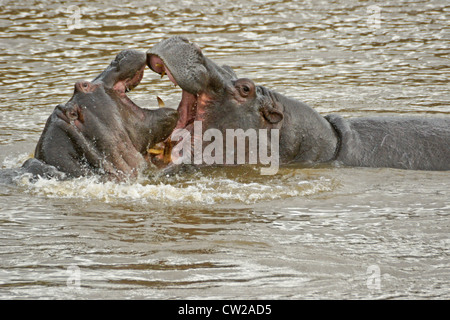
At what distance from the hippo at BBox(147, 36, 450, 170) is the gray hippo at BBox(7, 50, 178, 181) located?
0.26 m

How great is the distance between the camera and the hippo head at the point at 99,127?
6.76 metres

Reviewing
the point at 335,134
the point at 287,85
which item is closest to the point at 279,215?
the point at 335,134

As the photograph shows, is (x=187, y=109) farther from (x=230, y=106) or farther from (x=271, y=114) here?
(x=271, y=114)

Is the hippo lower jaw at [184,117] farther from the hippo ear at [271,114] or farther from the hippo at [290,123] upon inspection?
the hippo ear at [271,114]

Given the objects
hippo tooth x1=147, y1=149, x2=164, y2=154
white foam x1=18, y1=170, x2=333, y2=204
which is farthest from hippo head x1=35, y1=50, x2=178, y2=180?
hippo tooth x1=147, y1=149, x2=164, y2=154

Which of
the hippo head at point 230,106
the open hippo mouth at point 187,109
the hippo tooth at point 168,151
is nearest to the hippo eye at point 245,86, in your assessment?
the hippo head at point 230,106

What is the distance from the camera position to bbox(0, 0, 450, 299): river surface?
5.27 meters

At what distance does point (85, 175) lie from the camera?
682 centimetres

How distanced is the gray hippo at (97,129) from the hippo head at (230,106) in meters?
0.25

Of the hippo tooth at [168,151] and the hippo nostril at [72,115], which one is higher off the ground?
the hippo nostril at [72,115]

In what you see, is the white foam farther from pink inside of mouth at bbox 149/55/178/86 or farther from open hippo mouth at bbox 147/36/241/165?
pink inside of mouth at bbox 149/55/178/86

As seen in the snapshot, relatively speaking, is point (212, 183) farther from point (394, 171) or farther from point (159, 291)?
point (159, 291)
